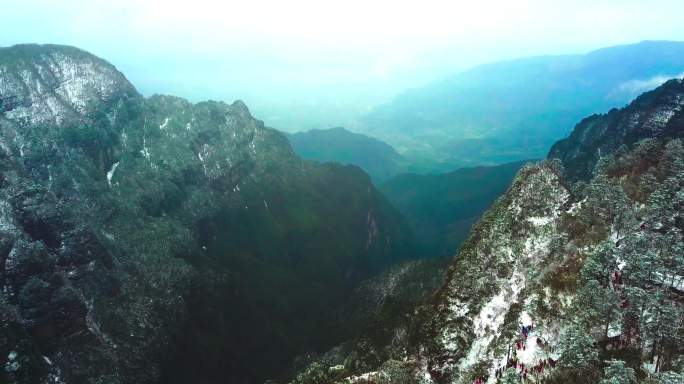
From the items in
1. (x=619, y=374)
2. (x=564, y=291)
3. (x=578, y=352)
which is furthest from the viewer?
(x=564, y=291)

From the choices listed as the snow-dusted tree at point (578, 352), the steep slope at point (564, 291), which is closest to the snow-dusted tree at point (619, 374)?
the steep slope at point (564, 291)

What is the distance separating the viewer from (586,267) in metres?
105

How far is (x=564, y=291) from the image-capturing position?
109 m

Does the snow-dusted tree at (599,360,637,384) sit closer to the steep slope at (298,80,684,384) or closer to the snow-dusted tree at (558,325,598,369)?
the steep slope at (298,80,684,384)

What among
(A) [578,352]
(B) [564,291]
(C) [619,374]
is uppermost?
(C) [619,374]

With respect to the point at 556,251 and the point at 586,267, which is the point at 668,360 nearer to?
the point at 586,267

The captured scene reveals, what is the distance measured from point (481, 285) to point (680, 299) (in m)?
40.8

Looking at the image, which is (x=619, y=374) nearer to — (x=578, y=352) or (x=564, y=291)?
(x=578, y=352)

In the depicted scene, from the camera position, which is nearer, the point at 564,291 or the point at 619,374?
the point at 619,374

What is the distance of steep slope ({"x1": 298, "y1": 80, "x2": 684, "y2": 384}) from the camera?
8931 centimetres

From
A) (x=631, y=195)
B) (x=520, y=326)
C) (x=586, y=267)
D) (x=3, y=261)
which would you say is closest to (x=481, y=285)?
(x=520, y=326)

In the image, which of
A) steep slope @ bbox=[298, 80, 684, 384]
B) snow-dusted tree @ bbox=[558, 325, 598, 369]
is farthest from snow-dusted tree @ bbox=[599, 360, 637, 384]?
snow-dusted tree @ bbox=[558, 325, 598, 369]

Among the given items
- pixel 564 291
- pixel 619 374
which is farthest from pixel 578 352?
pixel 564 291

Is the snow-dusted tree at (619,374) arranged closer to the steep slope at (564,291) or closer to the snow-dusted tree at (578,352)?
the steep slope at (564,291)
